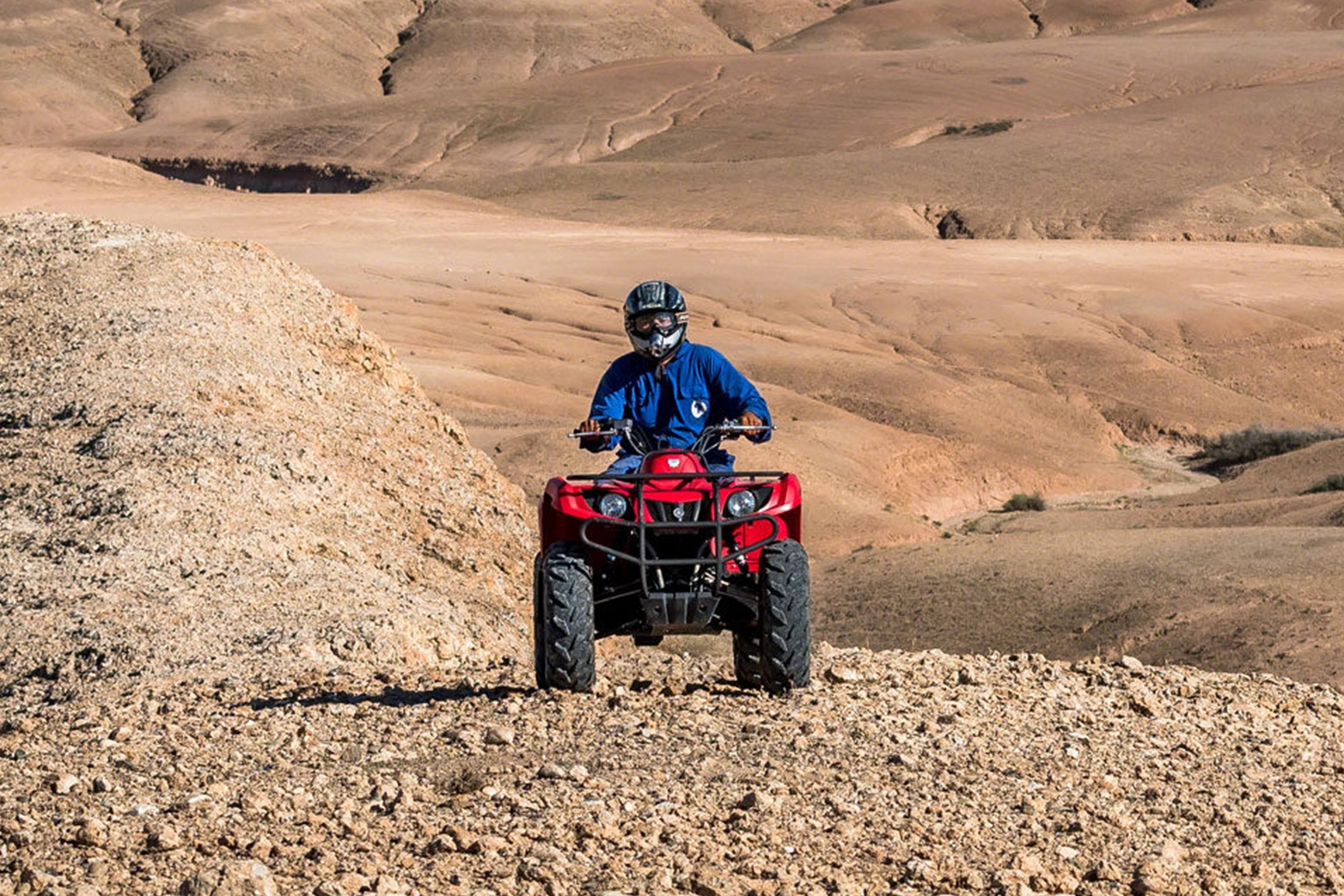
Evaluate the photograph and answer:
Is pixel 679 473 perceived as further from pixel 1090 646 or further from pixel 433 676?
pixel 1090 646

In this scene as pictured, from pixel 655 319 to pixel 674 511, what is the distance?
32.9 inches

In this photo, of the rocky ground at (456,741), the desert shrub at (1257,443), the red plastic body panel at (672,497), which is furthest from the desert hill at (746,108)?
the red plastic body panel at (672,497)

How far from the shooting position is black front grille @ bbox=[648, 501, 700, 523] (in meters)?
7.56

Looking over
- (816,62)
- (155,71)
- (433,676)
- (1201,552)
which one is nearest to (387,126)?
(816,62)

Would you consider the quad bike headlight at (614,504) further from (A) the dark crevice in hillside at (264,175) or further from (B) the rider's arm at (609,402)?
(A) the dark crevice in hillside at (264,175)

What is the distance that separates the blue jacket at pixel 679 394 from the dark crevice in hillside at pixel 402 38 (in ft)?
374

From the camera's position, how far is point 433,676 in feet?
29.1

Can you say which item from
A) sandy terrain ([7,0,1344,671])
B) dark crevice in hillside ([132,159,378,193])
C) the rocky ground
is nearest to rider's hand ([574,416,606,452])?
the rocky ground

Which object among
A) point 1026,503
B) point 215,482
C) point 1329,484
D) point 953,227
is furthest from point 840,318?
point 215,482

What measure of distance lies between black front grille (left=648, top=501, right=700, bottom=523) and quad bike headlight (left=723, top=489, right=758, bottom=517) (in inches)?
5.3

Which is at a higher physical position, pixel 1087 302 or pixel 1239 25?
pixel 1239 25

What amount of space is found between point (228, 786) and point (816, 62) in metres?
92.9

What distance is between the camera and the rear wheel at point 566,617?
7520 millimetres

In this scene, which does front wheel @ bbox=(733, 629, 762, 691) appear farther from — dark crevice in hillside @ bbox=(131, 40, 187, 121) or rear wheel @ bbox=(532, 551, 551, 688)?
dark crevice in hillside @ bbox=(131, 40, 187, 121)
